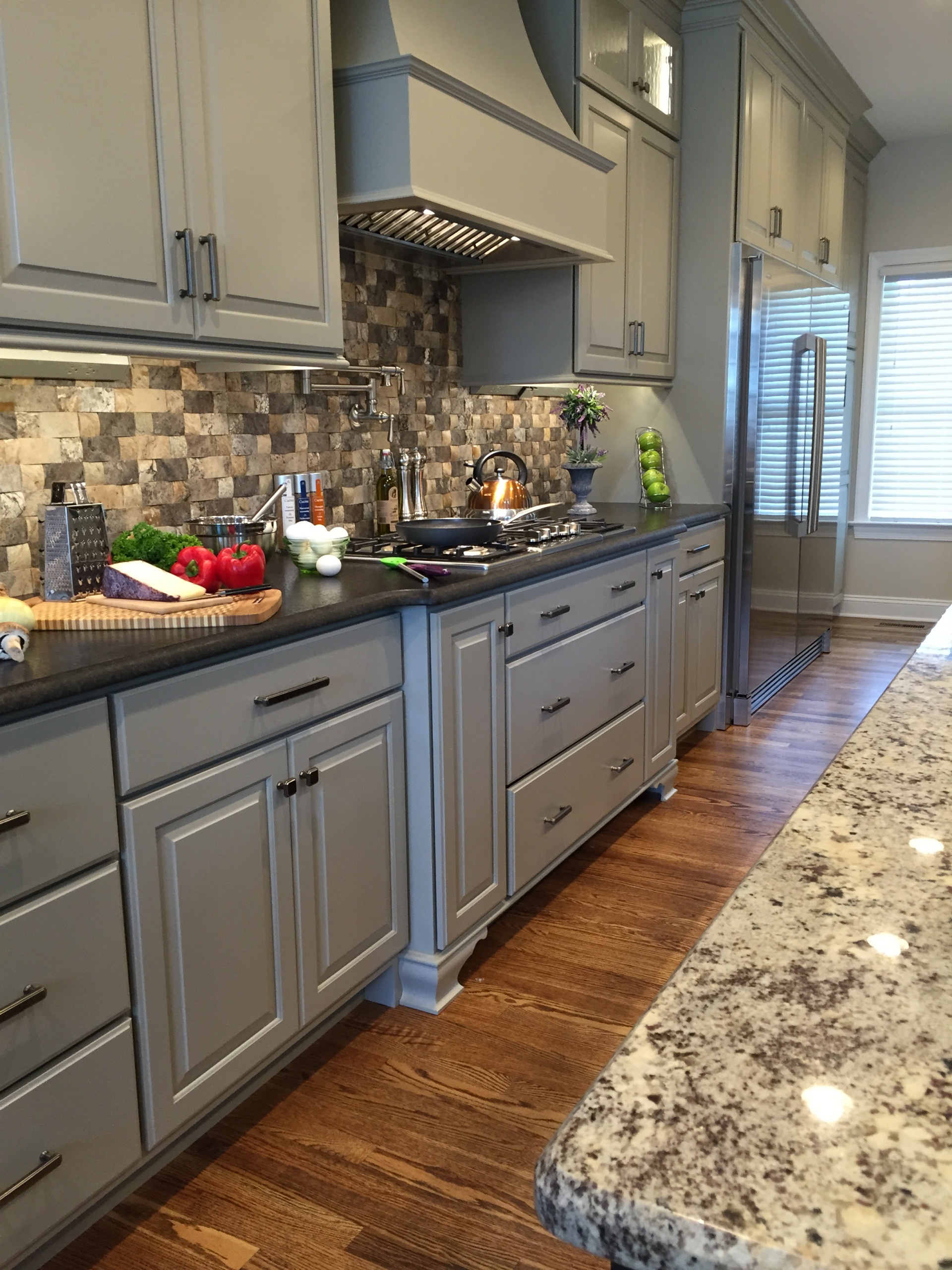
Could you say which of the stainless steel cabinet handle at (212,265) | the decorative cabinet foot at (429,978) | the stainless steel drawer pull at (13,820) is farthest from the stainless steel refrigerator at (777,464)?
the stainless steel drawer pull at (13,820)

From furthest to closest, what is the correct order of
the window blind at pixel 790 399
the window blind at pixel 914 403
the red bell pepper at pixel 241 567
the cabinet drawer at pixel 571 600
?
the window blind at pixel 914 403 < the window blind at pixel 790 399 < the cabinet drawer at pixel 571 600 < the red bell pepper at pixel 241 567

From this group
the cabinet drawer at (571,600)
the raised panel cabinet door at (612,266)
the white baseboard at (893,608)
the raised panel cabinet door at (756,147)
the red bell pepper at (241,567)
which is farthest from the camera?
the white baseboard at (893,608)

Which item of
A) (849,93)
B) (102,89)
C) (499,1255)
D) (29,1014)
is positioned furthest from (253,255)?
(849,93)

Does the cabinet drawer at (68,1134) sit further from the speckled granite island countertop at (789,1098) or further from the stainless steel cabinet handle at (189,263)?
the stainless steel cabinet handle at (189,263)

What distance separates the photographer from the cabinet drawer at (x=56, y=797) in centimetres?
137

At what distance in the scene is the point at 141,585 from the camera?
1817mm

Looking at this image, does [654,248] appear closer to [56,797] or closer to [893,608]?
[56,797]

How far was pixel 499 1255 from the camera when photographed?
164 centimetres

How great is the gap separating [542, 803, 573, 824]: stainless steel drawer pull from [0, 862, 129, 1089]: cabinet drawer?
1.33m

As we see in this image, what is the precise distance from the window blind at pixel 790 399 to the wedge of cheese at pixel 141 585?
115 inches

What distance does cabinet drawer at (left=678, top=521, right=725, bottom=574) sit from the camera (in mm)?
3656

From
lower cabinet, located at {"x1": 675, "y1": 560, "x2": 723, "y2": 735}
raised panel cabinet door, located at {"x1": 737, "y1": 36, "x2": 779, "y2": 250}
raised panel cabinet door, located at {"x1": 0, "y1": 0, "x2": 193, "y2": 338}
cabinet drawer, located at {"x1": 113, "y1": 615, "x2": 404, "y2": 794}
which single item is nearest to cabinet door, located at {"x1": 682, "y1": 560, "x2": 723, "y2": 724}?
lower cabinet, located at {"x1": 675, "y1": 560, "x2": 723, "y2": 735}

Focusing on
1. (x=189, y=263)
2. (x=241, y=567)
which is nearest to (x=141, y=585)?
(x=241, y=567)

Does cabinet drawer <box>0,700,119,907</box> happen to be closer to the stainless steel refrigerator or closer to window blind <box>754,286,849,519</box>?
the stainless steel refrigerator
